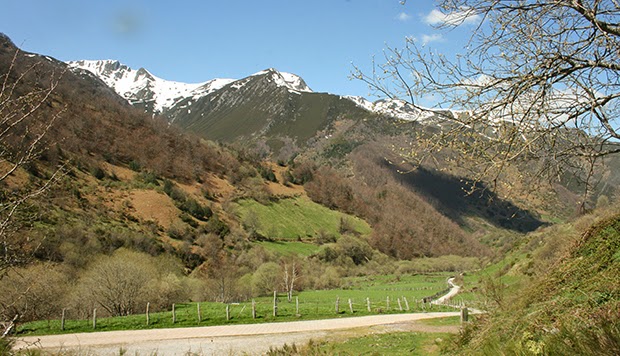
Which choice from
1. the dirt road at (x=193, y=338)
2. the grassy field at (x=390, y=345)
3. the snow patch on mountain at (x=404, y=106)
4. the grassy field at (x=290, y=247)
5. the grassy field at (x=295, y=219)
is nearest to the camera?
the snow patch on mountain at (x=404, y=106)

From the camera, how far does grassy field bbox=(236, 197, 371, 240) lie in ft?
322

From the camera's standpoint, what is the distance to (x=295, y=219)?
110m

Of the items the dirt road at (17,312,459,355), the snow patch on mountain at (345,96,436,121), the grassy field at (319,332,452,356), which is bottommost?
the dirt road at (17,312,459,355)

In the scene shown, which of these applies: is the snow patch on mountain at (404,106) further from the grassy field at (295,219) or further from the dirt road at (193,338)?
the grassy field at (295,219)

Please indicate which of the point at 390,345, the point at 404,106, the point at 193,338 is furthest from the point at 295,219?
the point at 404,106

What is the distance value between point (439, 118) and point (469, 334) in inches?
172

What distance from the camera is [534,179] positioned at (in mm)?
6238

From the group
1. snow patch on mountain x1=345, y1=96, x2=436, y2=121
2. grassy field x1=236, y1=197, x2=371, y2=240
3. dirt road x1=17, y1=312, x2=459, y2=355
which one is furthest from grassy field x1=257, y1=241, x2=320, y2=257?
snow patch on mountain x1=345, y1=96, x2=436, y2=121

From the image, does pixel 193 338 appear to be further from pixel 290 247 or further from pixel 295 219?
pixel 295 219

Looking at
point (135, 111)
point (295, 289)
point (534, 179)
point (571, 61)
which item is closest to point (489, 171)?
point (534, 179)

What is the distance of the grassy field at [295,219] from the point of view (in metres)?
98.2

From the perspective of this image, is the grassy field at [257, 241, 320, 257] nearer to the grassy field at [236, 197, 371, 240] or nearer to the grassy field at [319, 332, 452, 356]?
the grassy field at [236, 197, 371, 240]

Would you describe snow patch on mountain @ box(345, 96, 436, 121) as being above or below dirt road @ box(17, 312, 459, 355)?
above

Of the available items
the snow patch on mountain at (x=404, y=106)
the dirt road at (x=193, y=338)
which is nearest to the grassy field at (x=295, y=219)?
the dirt road at (x=193, y=338)
